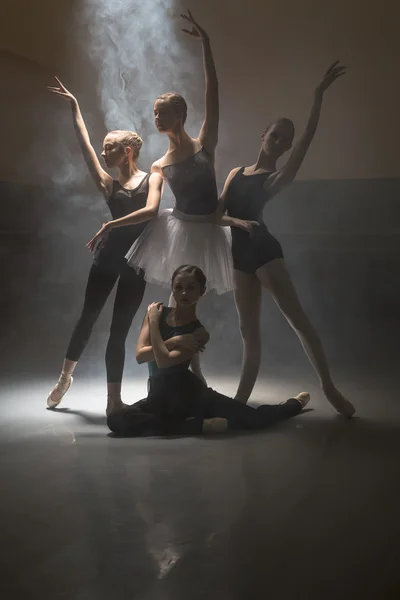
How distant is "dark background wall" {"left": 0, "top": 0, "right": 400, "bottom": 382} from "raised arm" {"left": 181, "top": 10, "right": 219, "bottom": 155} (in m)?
0.09

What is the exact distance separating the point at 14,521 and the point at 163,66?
151cm

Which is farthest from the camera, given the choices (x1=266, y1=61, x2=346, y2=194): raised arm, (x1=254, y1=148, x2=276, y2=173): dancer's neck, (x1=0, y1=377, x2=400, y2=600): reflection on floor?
(x1=254, y1=148, x2=276, y2=173): dancer's neck

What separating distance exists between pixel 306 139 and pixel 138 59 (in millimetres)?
623

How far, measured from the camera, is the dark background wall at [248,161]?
2432mm

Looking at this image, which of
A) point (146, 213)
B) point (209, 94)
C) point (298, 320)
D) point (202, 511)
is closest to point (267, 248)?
point (298, 320)

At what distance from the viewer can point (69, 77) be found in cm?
255

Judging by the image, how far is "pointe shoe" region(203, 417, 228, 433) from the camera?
7.02 ft

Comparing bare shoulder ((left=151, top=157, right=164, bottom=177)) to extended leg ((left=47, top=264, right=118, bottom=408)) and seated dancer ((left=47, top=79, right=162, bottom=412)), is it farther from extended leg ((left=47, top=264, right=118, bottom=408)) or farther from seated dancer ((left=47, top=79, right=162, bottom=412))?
extended leg ((left=47, top=264, right=118, bottom=408))

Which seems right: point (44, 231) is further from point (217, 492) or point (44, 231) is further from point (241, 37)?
point (217, 492)

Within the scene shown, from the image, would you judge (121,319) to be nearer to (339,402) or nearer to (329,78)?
(339,402)

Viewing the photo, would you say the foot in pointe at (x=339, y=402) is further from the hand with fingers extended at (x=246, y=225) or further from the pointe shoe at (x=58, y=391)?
the pointe shoe at (x=58, y=391)

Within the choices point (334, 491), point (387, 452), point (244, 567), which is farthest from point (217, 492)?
point (387, 452)

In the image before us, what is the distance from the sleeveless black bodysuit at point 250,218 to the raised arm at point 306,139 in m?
0.06

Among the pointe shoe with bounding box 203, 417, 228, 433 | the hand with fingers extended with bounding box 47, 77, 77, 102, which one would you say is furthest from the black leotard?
the hand with fingers extended with bounding box 47, 77, 77, 102
